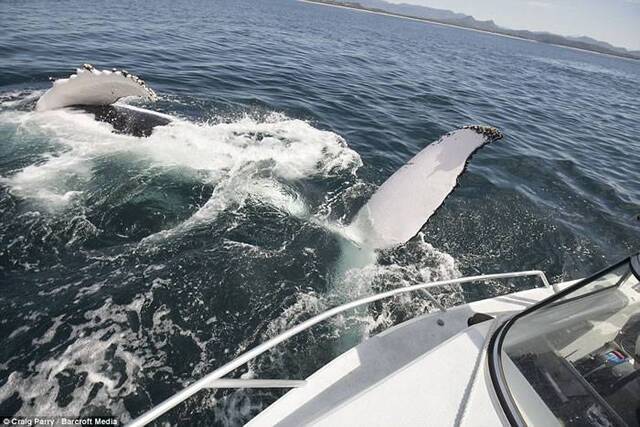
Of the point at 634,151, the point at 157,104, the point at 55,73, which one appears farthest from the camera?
the point at 634,151

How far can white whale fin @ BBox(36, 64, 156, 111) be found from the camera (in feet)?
28.0

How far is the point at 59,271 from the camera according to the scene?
5953 millimetres

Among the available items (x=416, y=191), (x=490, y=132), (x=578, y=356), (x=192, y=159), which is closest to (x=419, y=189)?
(x=416, y=191)

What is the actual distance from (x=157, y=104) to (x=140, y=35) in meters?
16.5

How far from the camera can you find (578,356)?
11.3 ft

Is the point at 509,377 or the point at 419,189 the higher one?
the point at 509,377

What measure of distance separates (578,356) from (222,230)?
590 cm

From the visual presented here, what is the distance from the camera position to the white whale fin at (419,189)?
20.5ft

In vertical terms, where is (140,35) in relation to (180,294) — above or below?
below

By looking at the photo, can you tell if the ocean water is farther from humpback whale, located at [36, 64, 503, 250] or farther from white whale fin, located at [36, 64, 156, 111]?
humpback whale, located at [36, 64, 503, 250]

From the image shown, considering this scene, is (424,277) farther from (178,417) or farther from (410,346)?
(178,417)

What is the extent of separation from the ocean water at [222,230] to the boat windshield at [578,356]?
2.71 meters

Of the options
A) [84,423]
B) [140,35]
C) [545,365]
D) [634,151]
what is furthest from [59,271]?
[140,35]

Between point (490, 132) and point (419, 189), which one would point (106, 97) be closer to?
point (419, 189)
